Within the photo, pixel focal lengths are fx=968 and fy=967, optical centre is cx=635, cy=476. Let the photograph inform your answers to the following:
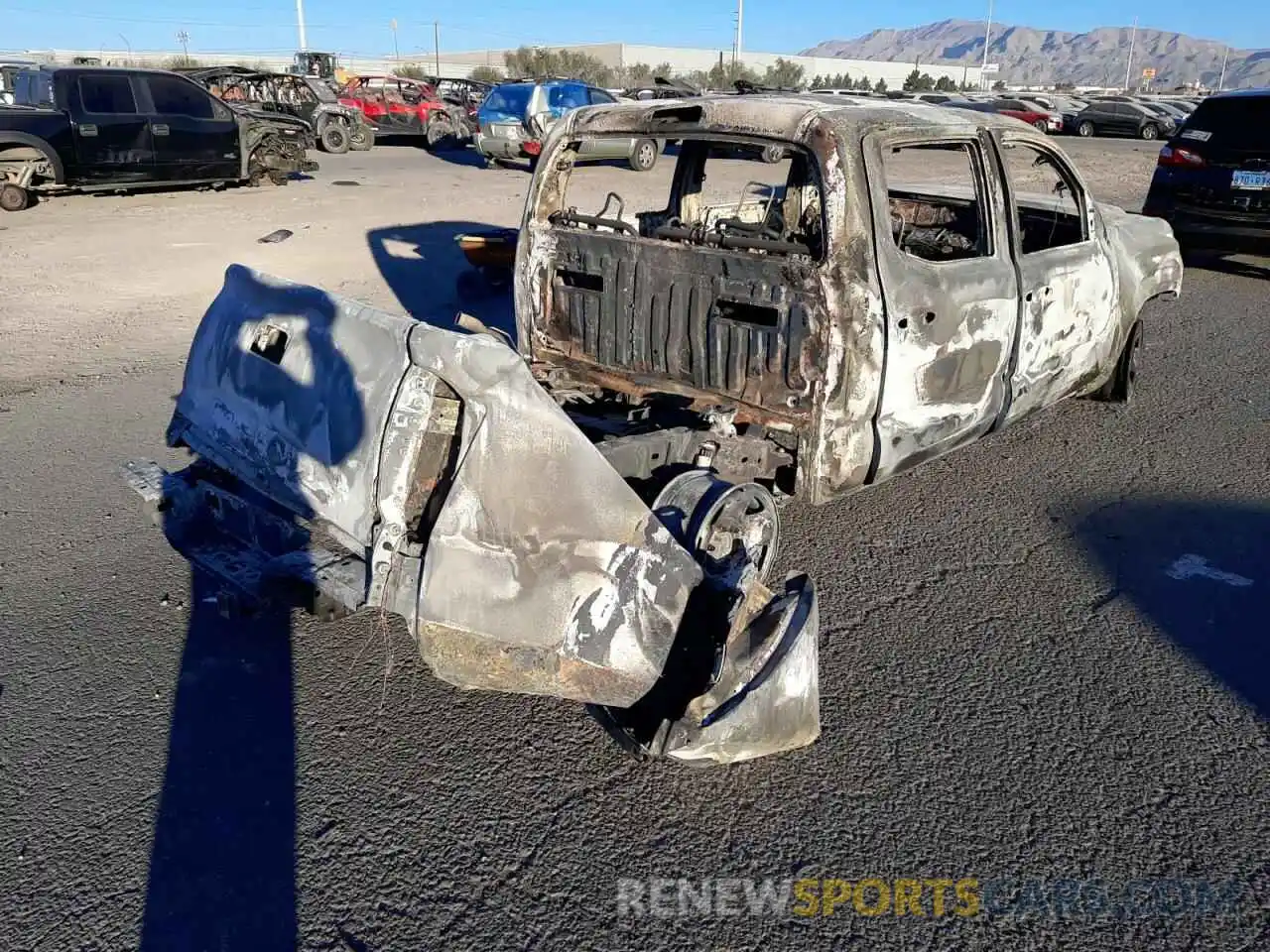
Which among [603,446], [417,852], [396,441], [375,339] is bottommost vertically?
[417,852]

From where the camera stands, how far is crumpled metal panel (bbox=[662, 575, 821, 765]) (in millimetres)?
2639

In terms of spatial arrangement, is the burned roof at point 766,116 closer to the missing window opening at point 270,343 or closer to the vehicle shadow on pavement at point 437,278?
the missing window opening at point 270,343

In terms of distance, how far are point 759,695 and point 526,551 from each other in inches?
29.6

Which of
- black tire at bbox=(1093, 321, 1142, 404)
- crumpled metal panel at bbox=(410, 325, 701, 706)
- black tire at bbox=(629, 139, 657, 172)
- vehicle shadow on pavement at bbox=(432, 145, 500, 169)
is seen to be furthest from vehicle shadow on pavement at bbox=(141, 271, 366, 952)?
vehicle shadow on pavement at bbox=(432, 145, 500, 169)

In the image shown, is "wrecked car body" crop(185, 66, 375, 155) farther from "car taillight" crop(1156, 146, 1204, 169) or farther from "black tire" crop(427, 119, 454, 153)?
"car taillight" crop(1156, 146, 1204, 169)

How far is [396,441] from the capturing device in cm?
274

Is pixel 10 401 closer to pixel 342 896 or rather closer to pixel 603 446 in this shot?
pixel 603 446

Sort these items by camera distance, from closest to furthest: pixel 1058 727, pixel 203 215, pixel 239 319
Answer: pixel 1058 727 < pixel 239 319 < pixel 203 215

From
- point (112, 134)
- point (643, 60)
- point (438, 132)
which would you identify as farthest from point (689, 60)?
point (112, 134)

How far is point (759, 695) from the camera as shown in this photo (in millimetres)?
2654

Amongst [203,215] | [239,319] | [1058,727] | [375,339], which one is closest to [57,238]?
[203,215]

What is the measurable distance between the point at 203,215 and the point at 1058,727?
13174 millimetres

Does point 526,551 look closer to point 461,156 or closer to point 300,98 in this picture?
point 461,156

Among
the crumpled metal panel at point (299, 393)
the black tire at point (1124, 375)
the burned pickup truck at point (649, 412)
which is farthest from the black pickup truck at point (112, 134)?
the black tire at point (1124, 375)
